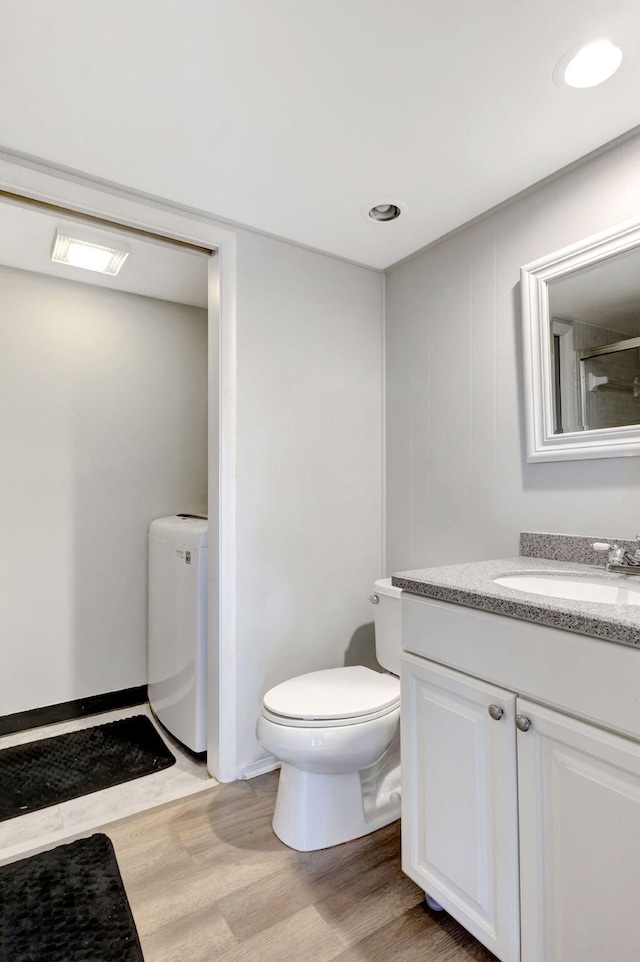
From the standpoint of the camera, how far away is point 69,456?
2373 millimetres

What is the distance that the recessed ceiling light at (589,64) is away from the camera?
115cm

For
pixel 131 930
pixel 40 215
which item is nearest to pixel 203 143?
pixel 40 215

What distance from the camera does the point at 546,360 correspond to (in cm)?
159

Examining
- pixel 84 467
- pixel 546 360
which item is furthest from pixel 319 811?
pixel 84 467

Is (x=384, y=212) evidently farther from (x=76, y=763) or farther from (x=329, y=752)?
(x=76, y=763)

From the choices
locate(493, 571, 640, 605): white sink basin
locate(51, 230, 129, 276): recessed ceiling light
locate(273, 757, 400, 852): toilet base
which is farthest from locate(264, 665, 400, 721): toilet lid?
locate(51, 230, 129, 276): recessed ceiling light

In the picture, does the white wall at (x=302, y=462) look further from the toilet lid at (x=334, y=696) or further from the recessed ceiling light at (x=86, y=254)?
the recessed ceiling light at (x=86, y=254)

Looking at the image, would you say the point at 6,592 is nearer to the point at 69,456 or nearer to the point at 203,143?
the point at 69,456

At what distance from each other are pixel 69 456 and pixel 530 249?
213cm

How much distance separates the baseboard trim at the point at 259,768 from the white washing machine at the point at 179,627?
188 millimetres

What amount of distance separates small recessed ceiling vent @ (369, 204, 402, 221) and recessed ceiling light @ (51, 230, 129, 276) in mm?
1004

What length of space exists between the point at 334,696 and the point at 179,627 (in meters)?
0.80

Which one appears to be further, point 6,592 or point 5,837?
point 6,592

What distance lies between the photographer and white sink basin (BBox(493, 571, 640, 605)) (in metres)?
1.22
